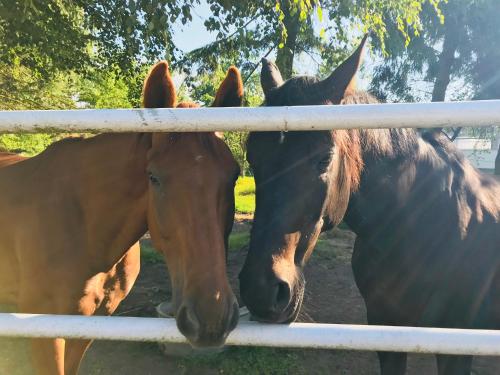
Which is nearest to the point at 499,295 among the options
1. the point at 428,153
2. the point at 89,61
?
the point at 428,153

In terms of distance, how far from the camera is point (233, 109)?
46.9 inches

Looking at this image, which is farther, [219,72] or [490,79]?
[490,79]

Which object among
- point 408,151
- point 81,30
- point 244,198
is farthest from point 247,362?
point 244,198

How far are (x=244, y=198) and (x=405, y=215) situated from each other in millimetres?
13747

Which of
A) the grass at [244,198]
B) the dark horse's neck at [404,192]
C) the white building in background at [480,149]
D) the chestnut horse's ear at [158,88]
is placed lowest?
the grass at [244,198]

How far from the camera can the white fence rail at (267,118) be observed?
44.4 inches

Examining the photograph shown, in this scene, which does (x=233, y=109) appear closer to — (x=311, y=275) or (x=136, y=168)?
(x=136, y=168)

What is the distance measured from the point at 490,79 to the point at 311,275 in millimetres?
8651

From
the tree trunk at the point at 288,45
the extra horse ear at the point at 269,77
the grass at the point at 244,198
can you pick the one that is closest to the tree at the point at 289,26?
the tree trunk at the point at 288,45

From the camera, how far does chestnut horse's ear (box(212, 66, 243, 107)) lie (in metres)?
2.04

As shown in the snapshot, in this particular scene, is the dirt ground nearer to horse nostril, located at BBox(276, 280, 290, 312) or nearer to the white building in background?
horse nostril, located at BBox(276, 280, 290, 312)

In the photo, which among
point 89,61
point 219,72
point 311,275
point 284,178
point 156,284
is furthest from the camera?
point 219,72

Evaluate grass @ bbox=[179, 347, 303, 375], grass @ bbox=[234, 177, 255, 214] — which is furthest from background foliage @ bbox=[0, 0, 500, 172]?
grass @ bbox=[234, 177, 255, 214]

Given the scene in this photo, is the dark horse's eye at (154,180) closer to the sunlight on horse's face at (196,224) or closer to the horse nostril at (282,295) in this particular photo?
the sunlight on horse's face at (196,224)
